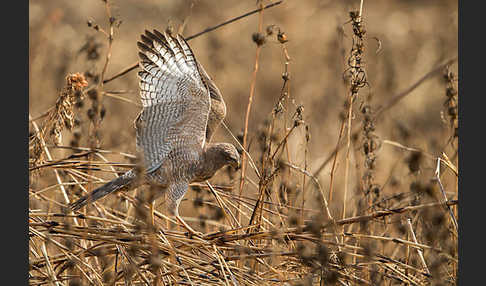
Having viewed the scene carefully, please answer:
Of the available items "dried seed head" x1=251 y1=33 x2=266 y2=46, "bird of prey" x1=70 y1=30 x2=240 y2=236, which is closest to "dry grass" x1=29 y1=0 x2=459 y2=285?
"dried seed head" x1=251 y1=33 x2=266 y2=46

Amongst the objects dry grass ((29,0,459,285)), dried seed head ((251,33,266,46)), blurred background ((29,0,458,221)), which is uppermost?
blurred background ((29,0,458,221))

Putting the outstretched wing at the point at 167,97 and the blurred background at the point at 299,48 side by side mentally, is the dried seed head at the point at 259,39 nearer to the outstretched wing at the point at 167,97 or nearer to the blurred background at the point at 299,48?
the outstretched wing at the point at 167,97

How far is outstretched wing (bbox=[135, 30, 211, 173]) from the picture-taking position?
316cm

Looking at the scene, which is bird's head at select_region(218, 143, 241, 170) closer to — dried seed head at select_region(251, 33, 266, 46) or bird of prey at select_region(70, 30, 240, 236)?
bird of prey at select_region(70, 30, 240, 236)

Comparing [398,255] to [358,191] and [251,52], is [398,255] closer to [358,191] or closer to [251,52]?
Answer: [358,191]

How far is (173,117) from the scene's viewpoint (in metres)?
3.20

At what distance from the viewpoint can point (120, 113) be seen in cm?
707

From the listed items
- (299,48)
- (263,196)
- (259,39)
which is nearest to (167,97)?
(259,39)

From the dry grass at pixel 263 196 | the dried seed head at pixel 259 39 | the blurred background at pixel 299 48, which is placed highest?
the blurred background at pixel 299 48

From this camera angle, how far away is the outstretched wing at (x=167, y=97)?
3.16 meters

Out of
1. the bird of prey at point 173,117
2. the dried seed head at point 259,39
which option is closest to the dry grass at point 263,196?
the dried seed head at point 259,39

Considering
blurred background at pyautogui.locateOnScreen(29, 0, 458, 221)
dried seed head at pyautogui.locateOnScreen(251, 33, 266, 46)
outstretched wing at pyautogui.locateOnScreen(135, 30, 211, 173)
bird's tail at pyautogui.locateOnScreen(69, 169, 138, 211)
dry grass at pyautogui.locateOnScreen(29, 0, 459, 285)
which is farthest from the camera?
blurred background at pyautogui.locateOnScreen(29, 0, 458, 221)

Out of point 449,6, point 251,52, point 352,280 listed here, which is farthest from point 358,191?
point 449,6

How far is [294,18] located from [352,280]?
7755 millimetres
